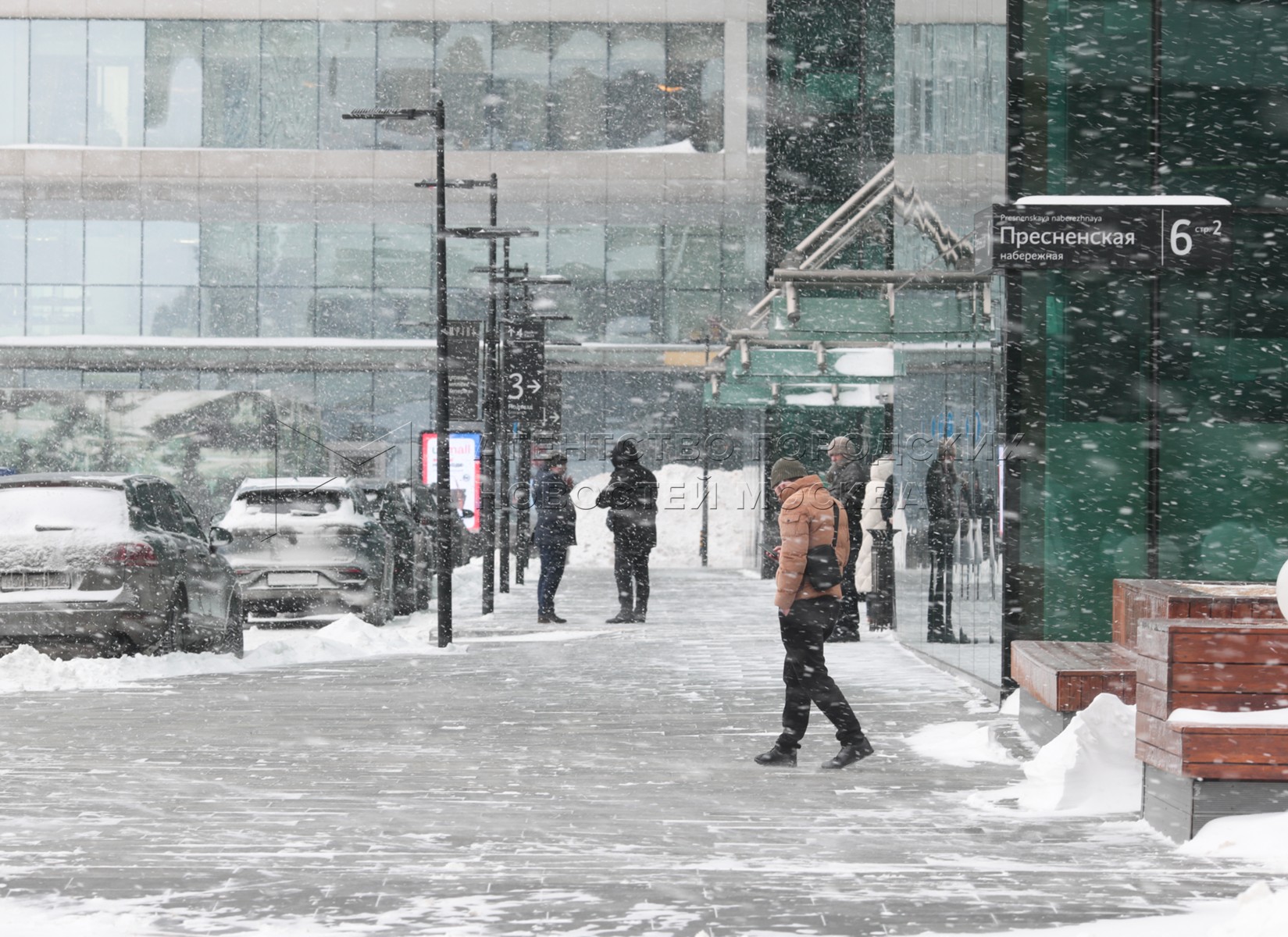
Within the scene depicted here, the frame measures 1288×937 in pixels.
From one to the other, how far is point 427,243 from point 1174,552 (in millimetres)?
35486

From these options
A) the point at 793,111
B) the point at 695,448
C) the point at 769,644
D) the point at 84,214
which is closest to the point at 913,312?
the point at 769,644

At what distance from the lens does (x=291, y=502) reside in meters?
20.6

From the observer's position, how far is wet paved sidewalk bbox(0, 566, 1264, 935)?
21.9 feet

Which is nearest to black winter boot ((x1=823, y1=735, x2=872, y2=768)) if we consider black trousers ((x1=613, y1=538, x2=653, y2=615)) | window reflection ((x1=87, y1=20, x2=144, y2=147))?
black trousers ((x1=613, y1=538, x2=653, y2=615))

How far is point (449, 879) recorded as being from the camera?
23.4 feet

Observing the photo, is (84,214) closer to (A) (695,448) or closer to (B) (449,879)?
(A) (695,448)

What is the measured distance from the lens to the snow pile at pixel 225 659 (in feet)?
46.9

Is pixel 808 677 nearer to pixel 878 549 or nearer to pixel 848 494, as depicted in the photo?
pixel 848 494

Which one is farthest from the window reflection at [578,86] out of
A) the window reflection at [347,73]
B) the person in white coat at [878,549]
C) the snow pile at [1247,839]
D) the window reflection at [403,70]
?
the snow pile at [1247,839]

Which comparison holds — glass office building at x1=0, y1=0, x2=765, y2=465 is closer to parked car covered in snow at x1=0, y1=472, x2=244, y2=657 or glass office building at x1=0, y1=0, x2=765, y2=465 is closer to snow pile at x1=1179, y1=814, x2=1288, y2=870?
parked car covered in snow at x1=0, y1=472, x2=244, y2=657

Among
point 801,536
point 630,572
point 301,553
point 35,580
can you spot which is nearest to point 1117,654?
point 801,536

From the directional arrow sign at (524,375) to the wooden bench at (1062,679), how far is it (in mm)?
15765

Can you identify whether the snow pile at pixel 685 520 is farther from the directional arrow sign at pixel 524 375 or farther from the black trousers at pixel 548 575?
the black trousers at pixel 548 575

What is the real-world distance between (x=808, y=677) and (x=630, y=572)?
12.0 metres
